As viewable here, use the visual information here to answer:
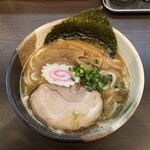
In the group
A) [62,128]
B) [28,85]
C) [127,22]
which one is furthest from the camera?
[127,22]

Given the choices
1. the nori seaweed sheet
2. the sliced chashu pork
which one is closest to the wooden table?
the sliced chashu pork

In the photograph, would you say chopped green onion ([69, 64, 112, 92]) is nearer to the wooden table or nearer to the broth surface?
the broth surface

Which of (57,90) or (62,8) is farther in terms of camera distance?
(62,8)

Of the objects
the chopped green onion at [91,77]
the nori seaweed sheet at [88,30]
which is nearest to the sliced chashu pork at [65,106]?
the chopped green onion at [91,77]

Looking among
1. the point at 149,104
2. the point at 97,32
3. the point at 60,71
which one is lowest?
the point at 149,104

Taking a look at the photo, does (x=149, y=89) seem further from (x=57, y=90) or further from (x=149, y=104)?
(x=57, y=90)

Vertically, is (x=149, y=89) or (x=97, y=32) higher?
(x=97, y=32)

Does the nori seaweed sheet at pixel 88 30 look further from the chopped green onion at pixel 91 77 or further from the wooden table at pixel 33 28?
the wooden table at pixel 33 28

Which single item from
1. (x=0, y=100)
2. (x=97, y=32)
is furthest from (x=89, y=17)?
(x=0, y=100)
